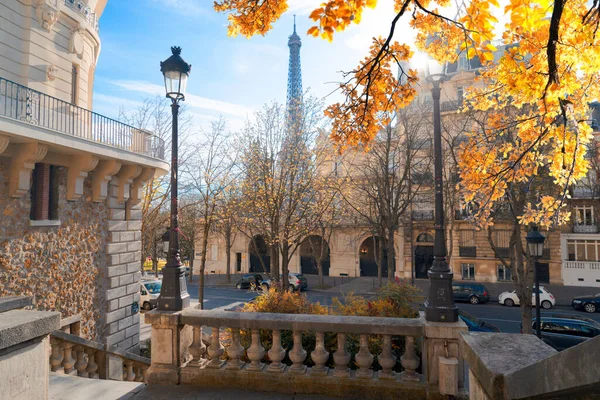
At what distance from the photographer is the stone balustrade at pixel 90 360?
7090 mm

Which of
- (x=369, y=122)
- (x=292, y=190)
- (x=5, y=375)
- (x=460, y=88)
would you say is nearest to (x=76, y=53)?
(x=292, y=190)

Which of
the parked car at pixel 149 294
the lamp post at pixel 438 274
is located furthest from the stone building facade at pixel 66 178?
the parked car at pixel 149 294

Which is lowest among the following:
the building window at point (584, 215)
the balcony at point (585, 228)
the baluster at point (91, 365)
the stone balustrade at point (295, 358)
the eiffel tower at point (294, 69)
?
the baluster at point (91, 365)

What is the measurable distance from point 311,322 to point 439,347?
A: 5.20 feet

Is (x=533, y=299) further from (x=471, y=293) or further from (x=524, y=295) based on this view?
(x=524, y=295)

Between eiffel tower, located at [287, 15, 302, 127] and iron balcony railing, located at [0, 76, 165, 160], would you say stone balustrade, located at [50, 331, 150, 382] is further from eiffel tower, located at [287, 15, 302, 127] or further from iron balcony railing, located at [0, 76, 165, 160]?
eiffel tower, located at [287, 15, 302, 127]

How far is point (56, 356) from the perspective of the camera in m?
6.94

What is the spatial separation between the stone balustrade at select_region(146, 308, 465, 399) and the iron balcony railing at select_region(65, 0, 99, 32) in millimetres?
11221

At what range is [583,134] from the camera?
219 inches

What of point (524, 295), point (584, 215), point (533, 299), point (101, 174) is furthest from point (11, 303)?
point (584, 215)

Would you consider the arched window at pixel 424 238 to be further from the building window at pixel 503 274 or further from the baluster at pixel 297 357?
the baluster at pixel 297 357

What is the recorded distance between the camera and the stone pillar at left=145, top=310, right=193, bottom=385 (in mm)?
4988

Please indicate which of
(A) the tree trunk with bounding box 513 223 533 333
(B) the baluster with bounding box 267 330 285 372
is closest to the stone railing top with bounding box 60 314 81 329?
(B) the baluster with bounding box 267 330 285 372

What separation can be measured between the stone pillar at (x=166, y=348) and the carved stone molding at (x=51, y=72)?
9344mm
